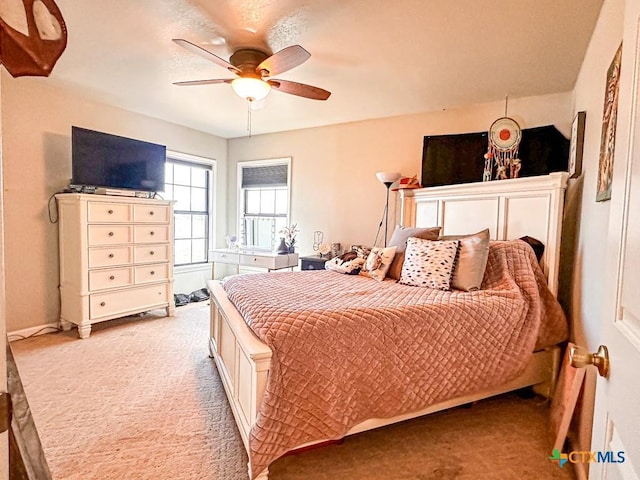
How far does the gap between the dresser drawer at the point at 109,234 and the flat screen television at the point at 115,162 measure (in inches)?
19.1

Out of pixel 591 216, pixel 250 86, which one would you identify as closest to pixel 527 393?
pixel 591 216

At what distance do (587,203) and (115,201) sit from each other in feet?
13.2

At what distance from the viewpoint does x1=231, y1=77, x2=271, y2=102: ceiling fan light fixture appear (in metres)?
2.54

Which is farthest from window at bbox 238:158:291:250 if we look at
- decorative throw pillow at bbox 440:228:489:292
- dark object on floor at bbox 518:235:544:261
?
dark object on floor at bbox 518:235:544:261

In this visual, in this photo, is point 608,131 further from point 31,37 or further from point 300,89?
point 31,37

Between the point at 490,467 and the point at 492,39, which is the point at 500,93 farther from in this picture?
the point at 490,467

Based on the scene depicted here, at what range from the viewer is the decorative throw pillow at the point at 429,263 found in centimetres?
247

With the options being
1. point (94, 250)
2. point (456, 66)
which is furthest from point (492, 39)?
point (94, 250)

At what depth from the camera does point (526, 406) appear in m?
2.29

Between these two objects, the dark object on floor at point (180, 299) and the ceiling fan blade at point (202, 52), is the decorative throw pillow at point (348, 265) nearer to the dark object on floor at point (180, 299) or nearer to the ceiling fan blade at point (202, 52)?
the ceiling fan blade at point (202, 52)

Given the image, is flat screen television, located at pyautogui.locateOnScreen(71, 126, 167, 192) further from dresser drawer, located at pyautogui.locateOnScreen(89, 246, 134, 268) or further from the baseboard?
the baseboard

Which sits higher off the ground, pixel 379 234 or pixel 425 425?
pixel 379 234

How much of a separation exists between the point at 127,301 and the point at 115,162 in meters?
1.51

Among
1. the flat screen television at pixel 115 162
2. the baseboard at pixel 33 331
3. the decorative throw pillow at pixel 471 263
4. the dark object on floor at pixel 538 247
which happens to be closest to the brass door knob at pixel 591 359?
the decorative throw pillow at pixel 471 263
